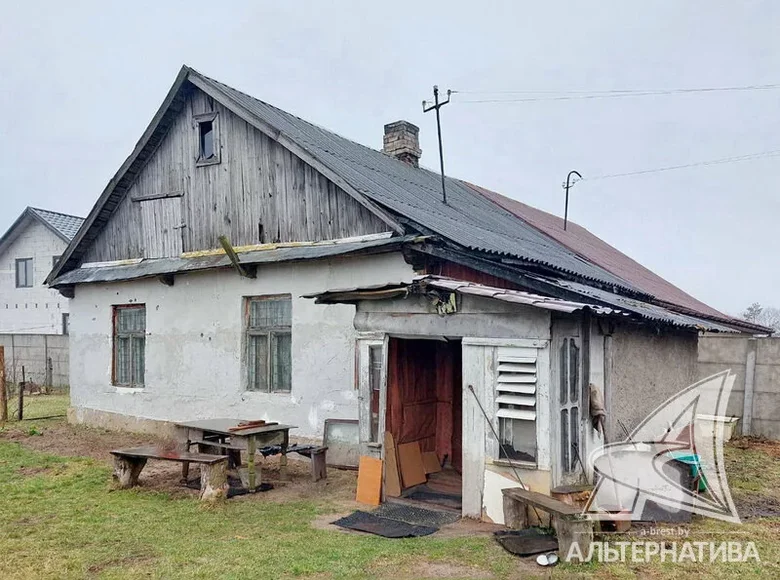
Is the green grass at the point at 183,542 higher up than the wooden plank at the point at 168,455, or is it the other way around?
the wooden plank at the point at 168,455

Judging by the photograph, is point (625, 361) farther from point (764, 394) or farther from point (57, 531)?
point (57, 531)

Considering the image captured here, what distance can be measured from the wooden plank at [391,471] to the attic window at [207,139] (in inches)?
248

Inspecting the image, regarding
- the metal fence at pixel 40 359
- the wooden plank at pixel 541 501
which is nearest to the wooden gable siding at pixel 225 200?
the wooden plank at pixel 541 501

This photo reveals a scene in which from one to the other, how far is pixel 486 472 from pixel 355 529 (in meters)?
1.44

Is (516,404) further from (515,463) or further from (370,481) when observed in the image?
(370,481)

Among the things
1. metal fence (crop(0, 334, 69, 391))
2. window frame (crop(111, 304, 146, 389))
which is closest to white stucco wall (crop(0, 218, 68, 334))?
metal fence (crop(0, 334, 69, 391))

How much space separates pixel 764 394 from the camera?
12227 mm

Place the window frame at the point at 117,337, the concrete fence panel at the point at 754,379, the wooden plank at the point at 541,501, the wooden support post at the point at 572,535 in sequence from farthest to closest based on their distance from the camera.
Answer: the window frame at the point at 117,337 → the concrete fence panel at the point at 754,379 → the wooden plank at the point at 541,501 → the wooden support post at the point at 572,535

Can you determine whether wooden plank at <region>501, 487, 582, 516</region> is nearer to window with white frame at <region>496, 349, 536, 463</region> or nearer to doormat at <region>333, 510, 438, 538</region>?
window with white frame at <region>496, 349, 536, 463</region>

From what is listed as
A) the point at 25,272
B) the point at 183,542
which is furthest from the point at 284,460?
the point at 25,272

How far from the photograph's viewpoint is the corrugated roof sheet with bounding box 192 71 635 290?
930cm

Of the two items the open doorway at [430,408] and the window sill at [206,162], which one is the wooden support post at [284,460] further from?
the window sill at [206,162]

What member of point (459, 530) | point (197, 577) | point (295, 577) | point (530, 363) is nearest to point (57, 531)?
point (197, 577)

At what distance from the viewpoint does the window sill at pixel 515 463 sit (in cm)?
628
